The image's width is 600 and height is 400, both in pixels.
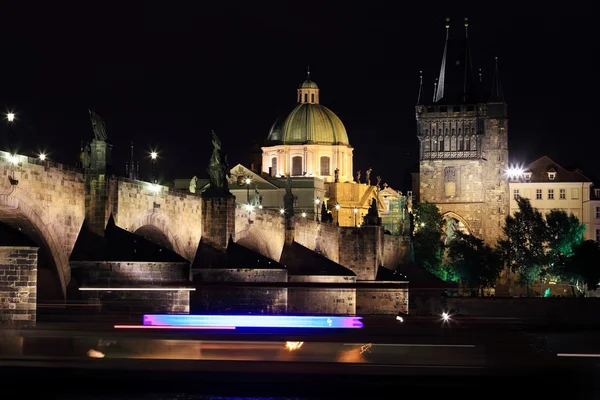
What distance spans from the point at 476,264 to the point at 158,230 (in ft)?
225

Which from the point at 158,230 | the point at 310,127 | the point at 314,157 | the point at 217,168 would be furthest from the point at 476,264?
the point at 158,230

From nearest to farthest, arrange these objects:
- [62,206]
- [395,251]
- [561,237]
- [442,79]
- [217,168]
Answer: [62,206]
[217,168]
[395,251]
[561,237]
[442,79]

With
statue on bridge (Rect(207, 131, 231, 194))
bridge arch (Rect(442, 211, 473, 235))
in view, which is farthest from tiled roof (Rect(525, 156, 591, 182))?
statue on bridge (Rect(207, 131, 231, 194))

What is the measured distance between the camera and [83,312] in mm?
46531

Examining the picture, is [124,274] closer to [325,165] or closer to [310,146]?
[310,146]

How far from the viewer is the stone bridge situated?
48.4 m

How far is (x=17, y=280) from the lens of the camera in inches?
1756

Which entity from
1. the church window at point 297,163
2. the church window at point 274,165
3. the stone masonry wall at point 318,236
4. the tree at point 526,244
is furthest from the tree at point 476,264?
the church window at point 274,165

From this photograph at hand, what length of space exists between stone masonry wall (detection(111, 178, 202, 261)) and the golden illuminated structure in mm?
104871

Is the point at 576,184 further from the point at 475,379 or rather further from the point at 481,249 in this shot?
the point at 475,379

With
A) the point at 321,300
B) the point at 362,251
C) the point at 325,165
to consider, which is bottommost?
the point at 321,300

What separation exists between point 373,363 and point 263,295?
28192 millimetres

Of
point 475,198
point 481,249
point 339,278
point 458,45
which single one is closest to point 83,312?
point 339,278

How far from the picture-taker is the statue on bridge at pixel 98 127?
52656 millimetres
